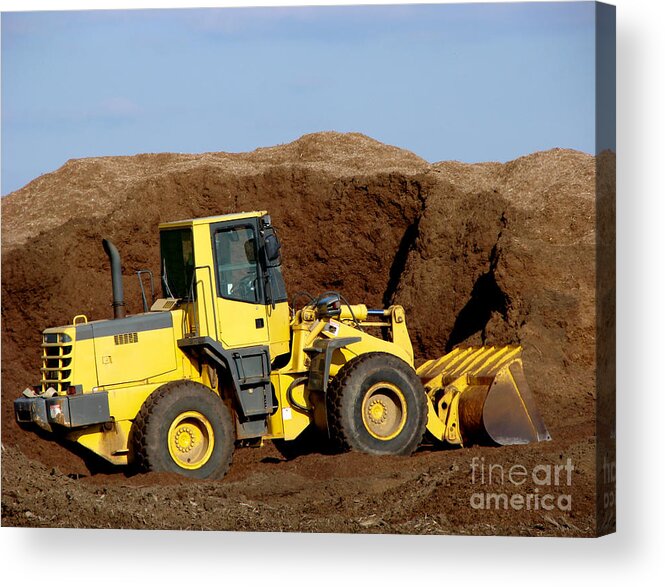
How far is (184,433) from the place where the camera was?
43.3ft

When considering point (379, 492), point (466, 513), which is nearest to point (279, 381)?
point (379, 492)

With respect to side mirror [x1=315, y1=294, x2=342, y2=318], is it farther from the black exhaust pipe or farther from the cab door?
the black exhaust pipe

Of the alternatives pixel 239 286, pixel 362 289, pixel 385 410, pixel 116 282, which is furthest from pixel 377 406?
pixel 362 289

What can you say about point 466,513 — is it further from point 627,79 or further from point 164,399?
point 627,79

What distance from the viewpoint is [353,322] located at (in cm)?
1455

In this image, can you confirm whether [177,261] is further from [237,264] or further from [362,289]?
[362,289]

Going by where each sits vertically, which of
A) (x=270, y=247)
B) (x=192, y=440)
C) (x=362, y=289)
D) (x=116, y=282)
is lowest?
(x=192, y=440)

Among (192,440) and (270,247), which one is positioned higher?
(270,247)

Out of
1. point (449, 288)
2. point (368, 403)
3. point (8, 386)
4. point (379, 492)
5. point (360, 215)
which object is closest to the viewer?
point (379, 492)

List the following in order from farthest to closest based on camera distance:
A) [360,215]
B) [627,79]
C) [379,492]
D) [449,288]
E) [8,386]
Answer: [360,215], [449,288], [8,386], [379,492], [627,79]

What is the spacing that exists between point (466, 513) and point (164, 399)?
10.2 ft

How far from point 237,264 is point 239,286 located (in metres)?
0.23

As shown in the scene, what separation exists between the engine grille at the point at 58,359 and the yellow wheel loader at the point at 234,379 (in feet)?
0.05

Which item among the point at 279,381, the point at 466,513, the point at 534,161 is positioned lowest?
the point at 466,513
